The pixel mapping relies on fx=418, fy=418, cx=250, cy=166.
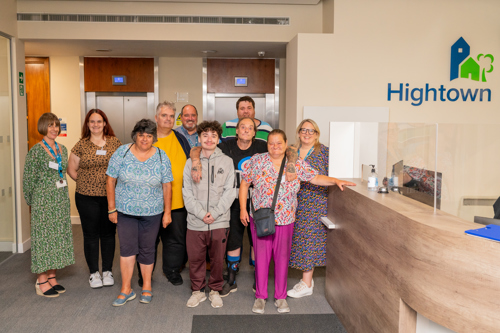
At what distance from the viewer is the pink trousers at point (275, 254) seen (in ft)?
11.7

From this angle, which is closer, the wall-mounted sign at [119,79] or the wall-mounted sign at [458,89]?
the wall-mounted sign at [458,89]

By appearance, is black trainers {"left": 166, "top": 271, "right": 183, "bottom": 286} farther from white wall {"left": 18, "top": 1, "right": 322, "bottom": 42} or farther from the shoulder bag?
white wall {"left": 18, "top": 1, "right": 322, "bottom": 42}

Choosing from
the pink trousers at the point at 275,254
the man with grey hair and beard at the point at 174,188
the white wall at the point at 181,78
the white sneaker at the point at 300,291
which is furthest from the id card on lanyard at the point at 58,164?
the white wall at the point at 181,78

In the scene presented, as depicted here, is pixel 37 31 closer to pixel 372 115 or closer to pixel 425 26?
pixel 372 115

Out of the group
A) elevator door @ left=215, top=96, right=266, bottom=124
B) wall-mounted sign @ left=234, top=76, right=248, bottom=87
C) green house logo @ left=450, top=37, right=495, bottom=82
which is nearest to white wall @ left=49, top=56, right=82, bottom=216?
elevator door @ left=215, top=96, right=266, bottom=124

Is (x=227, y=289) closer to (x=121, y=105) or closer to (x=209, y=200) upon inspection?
(x=209, y=200)

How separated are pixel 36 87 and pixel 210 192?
15.6 ft

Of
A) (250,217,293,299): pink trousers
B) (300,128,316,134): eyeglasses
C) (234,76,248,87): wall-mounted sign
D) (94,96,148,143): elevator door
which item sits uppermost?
(234,76,248,87): wall-mounted sign

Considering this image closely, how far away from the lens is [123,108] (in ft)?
22.9

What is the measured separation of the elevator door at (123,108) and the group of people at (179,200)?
9.97ft

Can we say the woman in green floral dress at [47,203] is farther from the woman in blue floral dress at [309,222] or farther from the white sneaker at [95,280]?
the woman in blue floral dress at [309,222]

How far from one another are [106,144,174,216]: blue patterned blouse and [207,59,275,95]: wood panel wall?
3479 millimetres

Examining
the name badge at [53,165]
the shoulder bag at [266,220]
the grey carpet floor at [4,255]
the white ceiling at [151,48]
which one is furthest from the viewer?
the white ceiling at [151,48]

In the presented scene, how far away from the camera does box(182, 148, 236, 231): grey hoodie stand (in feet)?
11.9
